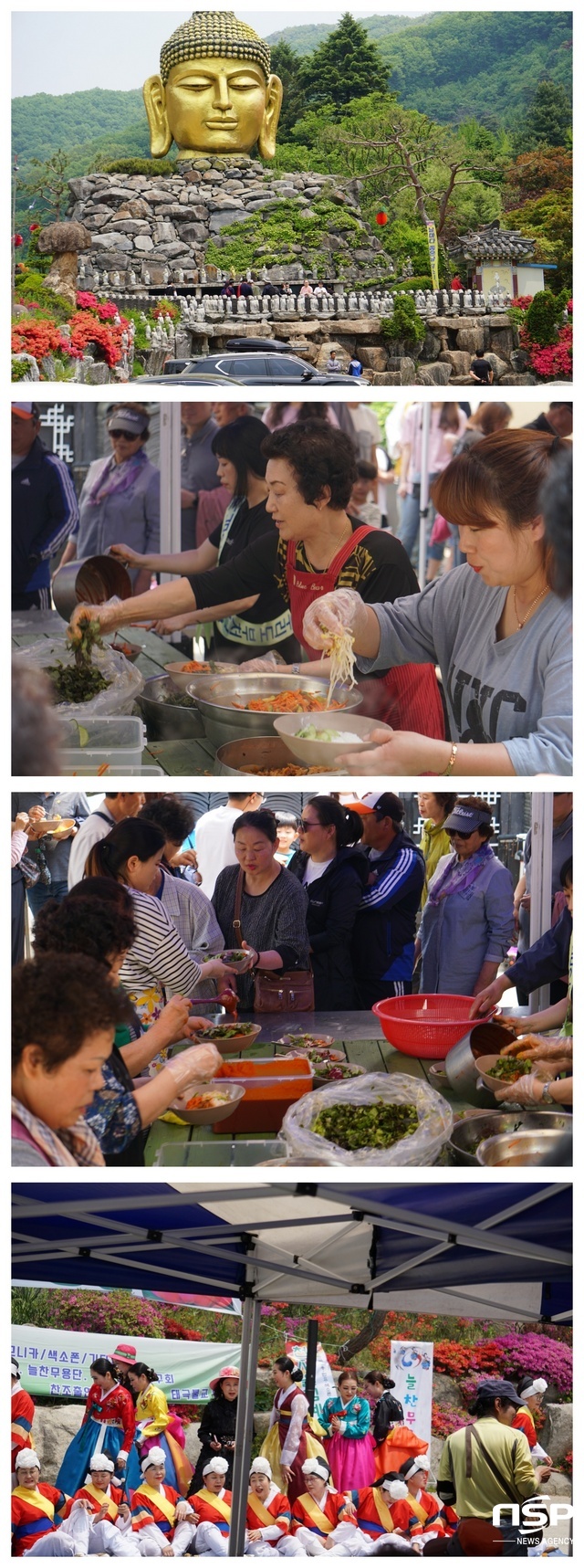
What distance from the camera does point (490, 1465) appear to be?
22.3 ft

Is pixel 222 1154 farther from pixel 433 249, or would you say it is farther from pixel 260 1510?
pixel 433 249

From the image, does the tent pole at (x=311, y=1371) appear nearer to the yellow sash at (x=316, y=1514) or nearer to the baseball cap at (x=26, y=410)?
the yellow sash at (x=316, y=1514)

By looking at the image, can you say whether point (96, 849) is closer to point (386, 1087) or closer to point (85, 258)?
point (386, 1087)

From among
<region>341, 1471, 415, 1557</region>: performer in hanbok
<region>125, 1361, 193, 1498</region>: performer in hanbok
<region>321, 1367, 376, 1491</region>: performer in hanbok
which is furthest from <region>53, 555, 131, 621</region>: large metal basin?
<region>321, 1367, 376, 1491</region>: performer in hanbok

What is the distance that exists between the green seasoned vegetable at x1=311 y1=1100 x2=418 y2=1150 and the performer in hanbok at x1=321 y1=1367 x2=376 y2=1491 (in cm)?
439

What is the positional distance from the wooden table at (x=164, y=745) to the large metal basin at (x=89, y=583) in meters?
0.14

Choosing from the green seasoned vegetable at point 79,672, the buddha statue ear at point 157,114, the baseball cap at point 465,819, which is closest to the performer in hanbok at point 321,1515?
the baseball cap at point 465,819

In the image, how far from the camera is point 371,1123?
4.17m

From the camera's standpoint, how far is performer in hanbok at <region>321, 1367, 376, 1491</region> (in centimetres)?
771

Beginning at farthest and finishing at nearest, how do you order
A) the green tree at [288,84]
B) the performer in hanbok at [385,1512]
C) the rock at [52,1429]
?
the green tree at [288,84]
the rock at [52,1429]
the performer in hanbok at [385,1512]

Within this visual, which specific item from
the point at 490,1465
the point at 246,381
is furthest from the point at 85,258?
the point at 490,1465

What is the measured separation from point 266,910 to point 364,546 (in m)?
1.25

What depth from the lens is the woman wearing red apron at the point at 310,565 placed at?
406cm

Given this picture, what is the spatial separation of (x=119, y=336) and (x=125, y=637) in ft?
58.3
